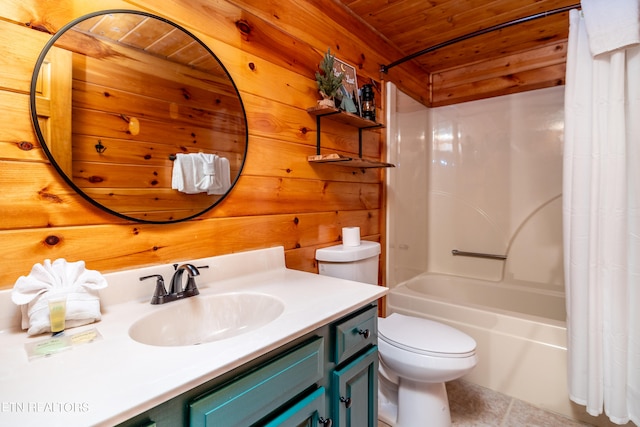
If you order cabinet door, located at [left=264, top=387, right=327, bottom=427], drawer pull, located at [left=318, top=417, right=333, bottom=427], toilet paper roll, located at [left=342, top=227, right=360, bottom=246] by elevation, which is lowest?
drawer pull, located at [left=318, top=417, right=333, bottom=427]

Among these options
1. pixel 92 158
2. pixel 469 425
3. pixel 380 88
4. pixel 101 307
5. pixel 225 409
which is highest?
pixel 380 88

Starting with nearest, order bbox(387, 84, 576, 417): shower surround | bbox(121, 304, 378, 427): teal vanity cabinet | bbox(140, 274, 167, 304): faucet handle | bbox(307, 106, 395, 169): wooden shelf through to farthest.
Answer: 1. bbox(121, 304, 378, 427): teal vanity cabinet
2. bbox(140, 274, 167, 304): faucet handle
3. bbox(307, 106, 395, 169): wooden shelf
4. bbox(387, 84, 576, 417): shower surround

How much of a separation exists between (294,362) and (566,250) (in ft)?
4.77

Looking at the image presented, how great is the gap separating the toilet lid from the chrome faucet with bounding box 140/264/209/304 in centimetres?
94

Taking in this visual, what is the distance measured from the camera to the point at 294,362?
80cm

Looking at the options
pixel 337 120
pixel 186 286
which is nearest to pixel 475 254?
pixel 337 120

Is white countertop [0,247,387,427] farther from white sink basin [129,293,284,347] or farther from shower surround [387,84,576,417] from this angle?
shower surround [387,84,576,417]

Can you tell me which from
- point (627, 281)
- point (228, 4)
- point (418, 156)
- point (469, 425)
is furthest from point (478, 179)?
point (228, 4)

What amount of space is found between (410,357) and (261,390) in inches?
35.4

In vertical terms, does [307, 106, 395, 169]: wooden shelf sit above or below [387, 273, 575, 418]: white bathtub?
above

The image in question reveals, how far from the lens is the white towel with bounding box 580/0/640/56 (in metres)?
1.29

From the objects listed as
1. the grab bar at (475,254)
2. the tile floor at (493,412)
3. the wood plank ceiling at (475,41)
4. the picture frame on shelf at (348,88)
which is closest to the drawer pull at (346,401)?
the tile floor at (493,412)

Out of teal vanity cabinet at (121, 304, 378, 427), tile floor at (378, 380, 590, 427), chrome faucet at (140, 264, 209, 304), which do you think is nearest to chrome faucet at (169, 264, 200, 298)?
chrome faucet at (140, 264, 209, 304)

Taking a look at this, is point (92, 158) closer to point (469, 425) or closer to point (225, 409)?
point (225, 409)
